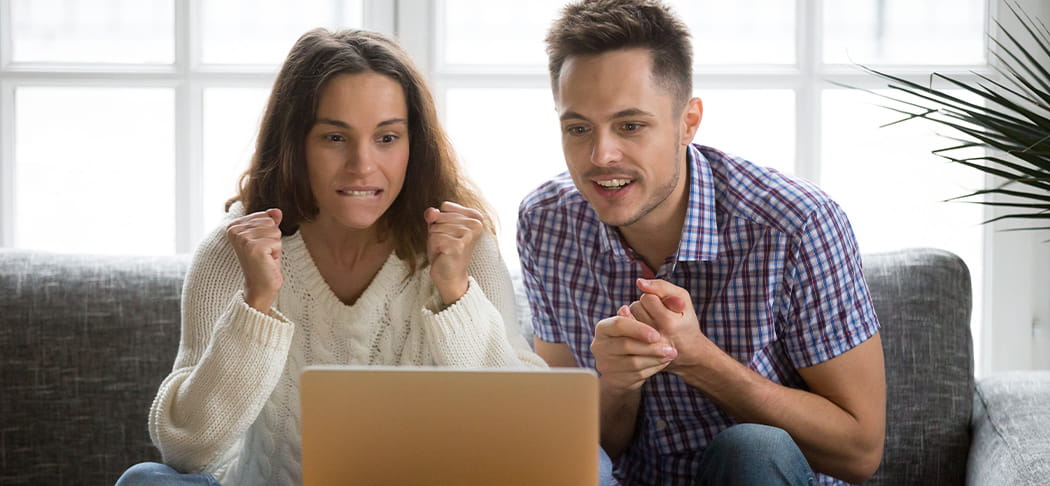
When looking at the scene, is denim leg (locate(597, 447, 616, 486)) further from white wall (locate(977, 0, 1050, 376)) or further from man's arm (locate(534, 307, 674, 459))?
white wall (locate(977, 0, 1050, 376))

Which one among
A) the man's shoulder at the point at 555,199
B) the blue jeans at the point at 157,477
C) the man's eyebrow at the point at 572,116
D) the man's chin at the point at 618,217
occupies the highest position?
the man's eyebrow at the point at 572,116

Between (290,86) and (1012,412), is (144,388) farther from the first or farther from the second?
(1012,412)

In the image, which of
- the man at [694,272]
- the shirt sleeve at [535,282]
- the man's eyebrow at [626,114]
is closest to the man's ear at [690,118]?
the man at [694,272]

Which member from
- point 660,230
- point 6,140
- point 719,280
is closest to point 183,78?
point 6,140

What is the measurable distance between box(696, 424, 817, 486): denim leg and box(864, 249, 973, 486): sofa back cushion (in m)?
0.54

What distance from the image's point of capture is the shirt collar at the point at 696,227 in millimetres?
1613

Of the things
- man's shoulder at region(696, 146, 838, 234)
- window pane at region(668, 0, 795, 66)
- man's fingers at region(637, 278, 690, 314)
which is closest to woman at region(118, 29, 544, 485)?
man's fingers at region(637, 278, 690, 314)

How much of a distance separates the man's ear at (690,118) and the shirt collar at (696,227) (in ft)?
0.13

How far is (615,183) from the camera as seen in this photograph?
1616mm

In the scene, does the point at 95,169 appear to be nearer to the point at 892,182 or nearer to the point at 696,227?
the point at 696,227

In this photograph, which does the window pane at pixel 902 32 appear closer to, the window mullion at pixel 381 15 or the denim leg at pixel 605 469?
the window mullion at pixel 381 15

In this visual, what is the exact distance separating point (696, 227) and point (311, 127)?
68cm

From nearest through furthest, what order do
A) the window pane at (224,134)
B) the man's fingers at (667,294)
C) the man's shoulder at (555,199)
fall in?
the man's fingers at (667,294)
the man's shoulder at (555,199)
the window pane at (224,134)

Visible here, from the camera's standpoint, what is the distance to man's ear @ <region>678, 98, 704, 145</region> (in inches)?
66.9
